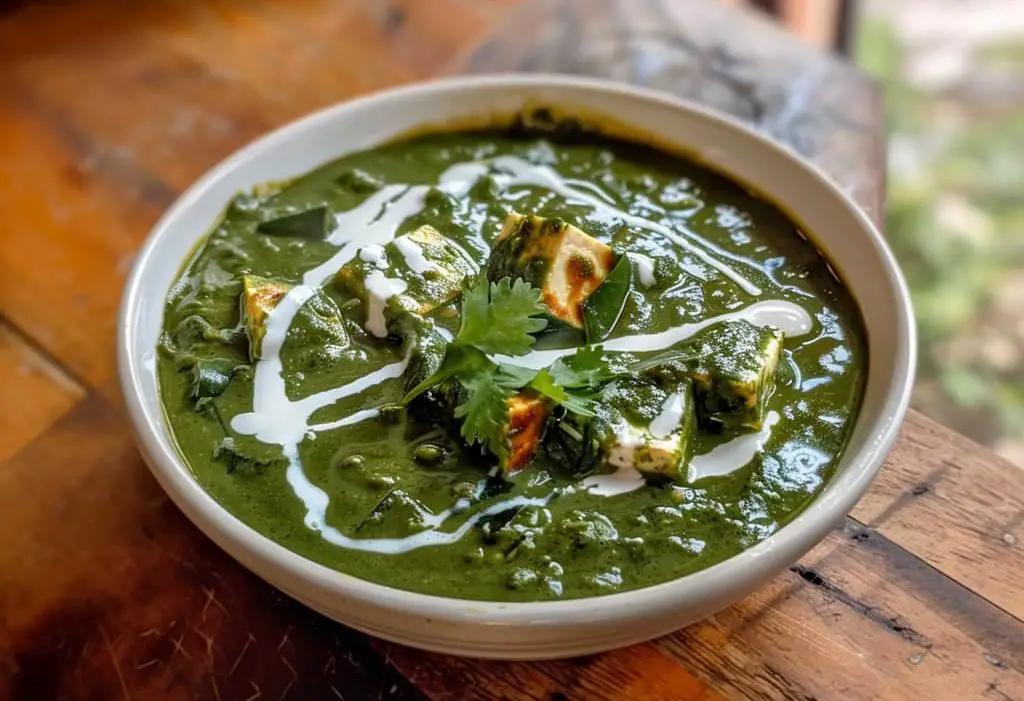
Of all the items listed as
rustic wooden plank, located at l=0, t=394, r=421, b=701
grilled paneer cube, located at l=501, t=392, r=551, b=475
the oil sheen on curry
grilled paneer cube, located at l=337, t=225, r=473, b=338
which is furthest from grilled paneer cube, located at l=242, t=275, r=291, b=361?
grilled paneer cube, located at l=501, t=392, r=551, b=475

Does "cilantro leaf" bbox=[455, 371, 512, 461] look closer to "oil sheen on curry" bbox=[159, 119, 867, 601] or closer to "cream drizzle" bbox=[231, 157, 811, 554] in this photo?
"oil sheen on curry" bbox=[159, 119, 867, 601]

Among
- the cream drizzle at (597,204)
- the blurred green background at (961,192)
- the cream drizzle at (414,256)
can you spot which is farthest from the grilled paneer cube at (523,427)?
the blurred green background at (961,192)

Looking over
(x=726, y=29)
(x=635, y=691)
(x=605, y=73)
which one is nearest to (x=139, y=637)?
(x=635, y=691)

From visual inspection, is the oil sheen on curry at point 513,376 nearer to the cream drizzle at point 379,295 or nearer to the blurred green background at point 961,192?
the cream drizzle at point 379,295

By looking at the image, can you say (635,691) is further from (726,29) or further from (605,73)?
(726,29)

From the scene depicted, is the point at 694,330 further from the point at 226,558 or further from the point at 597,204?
the point at 226,558

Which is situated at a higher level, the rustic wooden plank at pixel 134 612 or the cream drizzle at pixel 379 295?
the cream drizzle at pixel 379 295

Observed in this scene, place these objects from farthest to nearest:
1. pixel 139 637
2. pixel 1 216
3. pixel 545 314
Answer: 1. pixel 1 216
2. pixel 545 314
3. pixel 139 637
